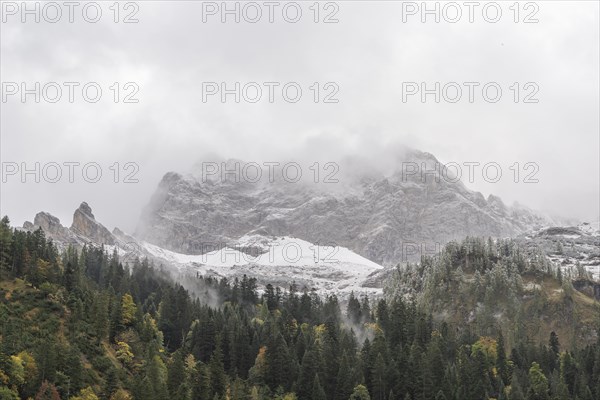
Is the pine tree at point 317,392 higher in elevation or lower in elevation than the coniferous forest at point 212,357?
lower

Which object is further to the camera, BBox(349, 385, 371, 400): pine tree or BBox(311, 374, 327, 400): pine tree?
BBox(349, 385, 371, 400): pine tree

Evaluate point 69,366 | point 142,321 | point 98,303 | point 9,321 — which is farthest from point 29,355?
point 142,321

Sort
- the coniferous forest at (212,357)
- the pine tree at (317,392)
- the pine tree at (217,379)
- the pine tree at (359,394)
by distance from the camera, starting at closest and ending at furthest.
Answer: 1. the coniferous forest at (212,357)
2. the pine tree at (217,379)
3. the pine tree at (317,392)
4. the pine tree at (359,394)

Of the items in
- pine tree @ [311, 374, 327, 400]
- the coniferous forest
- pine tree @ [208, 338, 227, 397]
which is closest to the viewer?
the coniferous forest

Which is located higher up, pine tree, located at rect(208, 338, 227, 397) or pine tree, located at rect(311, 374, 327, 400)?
pine tree, located at rect(208, 338, 227, 397)

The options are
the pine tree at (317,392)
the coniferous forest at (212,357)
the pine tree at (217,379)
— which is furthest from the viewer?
the pine tree at (317,392)

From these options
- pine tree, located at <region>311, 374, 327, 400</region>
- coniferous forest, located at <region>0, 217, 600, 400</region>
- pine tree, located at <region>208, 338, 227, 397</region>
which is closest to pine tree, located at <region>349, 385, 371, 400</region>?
coniferous forest, located at <region>0, 217, 600, 400</region>

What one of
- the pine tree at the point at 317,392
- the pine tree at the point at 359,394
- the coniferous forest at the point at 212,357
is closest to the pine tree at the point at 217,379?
the coniferous forest at the point at 212,357

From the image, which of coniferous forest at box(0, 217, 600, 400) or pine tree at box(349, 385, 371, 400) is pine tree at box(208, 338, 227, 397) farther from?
pine tree at box(349, 385, 371, 400)

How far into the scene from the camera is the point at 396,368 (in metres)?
156

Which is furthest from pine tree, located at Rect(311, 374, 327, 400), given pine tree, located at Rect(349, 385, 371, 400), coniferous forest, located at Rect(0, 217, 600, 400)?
pine tree, located at Rect(349, 385, 371, 400)

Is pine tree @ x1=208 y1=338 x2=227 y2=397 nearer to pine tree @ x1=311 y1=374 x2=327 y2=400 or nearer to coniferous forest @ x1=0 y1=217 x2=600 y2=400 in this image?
coniferous forest @ x1=0 y1=217 x2=600 y2=400

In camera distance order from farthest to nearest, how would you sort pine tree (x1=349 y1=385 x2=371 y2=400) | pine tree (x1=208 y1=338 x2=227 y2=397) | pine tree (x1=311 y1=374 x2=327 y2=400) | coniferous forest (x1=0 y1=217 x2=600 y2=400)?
pine tree (x1=349 y1=385 x2=371 y2=400)
pine tree (x1=311 y1=374 x2=327 y2=400)
pine tree (x1=208 y1=338 x2=227 y2=397)
coniferous forest (x1=0 y1=217 x2=600 y2=400)

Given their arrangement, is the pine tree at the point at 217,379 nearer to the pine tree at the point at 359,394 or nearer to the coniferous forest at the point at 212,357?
the coniferous forest at the point at 212,357
